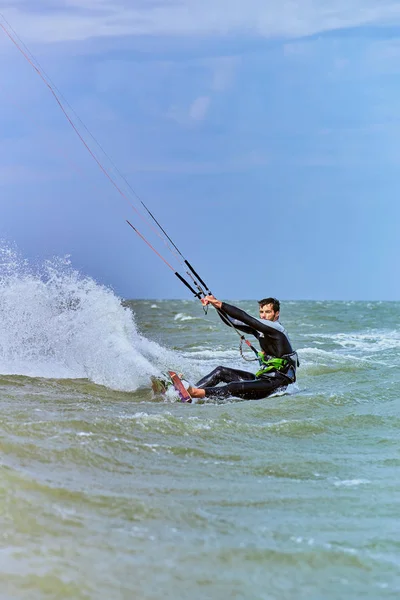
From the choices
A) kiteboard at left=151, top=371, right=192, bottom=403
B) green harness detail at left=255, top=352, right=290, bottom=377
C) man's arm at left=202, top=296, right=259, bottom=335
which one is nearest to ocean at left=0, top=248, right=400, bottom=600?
kiteboard at left=151, top=371, right=192, bottom=403

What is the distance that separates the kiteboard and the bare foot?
0.21 feet

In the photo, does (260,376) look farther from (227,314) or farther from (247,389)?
(227,314)

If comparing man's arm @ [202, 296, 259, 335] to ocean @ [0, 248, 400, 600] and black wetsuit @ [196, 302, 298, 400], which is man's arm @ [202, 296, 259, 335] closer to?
black wetsuit @ [196, 302, 298, 400]

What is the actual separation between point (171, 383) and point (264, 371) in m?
1.26

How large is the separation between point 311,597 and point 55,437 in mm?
3016

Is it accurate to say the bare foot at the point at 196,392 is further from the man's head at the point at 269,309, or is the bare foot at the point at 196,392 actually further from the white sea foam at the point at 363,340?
the white sea foam at the point at 363,340

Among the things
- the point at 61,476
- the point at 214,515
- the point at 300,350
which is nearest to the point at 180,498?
the point at 214,515

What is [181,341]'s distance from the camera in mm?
19719

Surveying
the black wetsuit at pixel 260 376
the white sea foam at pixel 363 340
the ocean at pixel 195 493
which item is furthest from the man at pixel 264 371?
the white sea foam at pixel 363 340

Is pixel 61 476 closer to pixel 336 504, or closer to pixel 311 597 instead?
pixel 336 504

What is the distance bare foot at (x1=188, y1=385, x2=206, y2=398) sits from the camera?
8828 mm

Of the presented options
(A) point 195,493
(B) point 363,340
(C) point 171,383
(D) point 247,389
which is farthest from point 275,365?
(B) point 363,340

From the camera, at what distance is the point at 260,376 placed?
9.41 metres

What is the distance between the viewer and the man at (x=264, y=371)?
9023 mm
